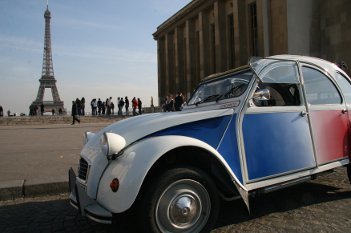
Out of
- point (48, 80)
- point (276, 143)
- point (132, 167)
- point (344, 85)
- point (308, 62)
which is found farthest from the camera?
point (48, 80)

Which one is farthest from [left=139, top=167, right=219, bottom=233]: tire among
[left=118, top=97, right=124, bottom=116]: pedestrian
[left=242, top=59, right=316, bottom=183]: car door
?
[left=118, top=97, right=124, bottom=116]: pedestrian

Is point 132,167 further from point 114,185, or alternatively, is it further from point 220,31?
point 220,31

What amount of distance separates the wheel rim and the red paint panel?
193 cm

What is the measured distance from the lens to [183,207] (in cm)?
369

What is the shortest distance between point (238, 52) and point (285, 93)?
120 ft

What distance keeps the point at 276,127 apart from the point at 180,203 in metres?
1.56

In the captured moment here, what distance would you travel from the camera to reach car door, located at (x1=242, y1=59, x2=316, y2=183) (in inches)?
166

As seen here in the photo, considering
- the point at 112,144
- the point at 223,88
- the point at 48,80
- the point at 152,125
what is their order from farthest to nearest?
the point at 48,80, the point at 223,88, the point at 152,125, the point at 112,144

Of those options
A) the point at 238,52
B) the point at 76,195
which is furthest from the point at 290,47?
the point at 76,195

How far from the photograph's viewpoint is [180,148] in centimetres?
382

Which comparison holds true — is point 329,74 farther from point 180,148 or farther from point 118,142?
point 118,142

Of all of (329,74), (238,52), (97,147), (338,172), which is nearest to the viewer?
(97,147)

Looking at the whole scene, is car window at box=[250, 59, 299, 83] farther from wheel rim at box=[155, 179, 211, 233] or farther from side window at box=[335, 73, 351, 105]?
wheel rim at box=[155, 179, 211, 233]

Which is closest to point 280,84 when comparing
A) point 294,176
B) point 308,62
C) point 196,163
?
point 308,62
